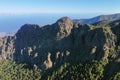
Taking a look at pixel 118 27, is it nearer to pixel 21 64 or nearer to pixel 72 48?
pixel 72 48

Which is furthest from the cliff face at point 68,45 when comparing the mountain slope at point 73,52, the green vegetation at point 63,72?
the green vegetation at point 63,72

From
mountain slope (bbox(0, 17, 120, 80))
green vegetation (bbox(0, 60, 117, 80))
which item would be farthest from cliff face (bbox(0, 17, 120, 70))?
green vegetation (bbox(0, 60, 117, 80))

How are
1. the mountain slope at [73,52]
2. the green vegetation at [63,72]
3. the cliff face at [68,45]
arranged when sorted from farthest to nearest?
the cliff face at [68,45] < the mountain slope at [73,52] < the green vegetation at [63,72]

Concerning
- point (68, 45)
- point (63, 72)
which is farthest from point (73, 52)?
point (63, 72)

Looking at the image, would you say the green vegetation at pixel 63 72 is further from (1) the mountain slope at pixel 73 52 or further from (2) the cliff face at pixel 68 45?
(2) the cliff face at pixel 68 45

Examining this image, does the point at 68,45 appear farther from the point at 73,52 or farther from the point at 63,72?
the point at 63,72

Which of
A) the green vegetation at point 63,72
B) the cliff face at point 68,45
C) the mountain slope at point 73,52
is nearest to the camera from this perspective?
the green vegetation at point 63,72

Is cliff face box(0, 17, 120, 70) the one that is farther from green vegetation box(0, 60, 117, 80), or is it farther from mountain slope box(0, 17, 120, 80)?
green vegetation box(0, 60, 117, 80)

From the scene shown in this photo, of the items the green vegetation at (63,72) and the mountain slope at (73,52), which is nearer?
the green vegetation at (63,72)
